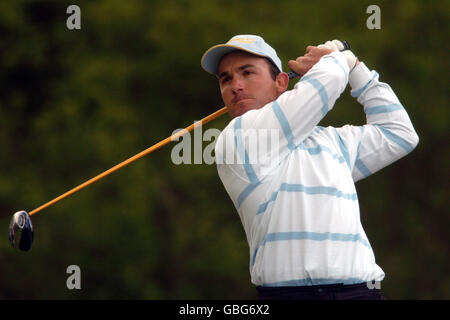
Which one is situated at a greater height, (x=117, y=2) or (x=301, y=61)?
(x=117, y=2)

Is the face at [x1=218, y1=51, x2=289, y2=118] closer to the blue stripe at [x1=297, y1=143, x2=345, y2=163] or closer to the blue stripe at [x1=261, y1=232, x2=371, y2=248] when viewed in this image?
the blue stripe at [x1=297, y1=143, x2=345, y2=163]

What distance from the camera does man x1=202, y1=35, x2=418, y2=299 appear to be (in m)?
2.31

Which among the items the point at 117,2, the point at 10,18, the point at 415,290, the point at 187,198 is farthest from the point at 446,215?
the point at 10,18

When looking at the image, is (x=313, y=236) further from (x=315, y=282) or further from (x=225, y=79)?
(x=225, y=79)

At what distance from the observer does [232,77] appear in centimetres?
271

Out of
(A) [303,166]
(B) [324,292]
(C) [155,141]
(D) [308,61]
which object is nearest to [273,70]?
(D) [308,61]

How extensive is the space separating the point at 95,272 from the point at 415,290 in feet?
8.37

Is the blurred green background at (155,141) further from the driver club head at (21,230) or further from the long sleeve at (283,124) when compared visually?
the long sleeve at (283,124)

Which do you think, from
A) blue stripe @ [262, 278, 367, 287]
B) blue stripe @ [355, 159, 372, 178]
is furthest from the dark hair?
blue stripe @ [262, 278, 367, 287]

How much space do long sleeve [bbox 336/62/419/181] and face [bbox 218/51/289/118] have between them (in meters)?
0.26

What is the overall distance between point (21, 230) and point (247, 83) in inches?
39.9
